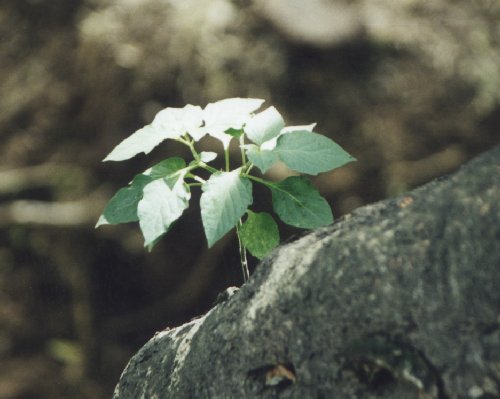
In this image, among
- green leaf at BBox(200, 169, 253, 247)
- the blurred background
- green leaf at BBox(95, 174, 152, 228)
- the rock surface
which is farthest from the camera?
the blurred background

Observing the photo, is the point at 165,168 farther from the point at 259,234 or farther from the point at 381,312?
the point at 381,312

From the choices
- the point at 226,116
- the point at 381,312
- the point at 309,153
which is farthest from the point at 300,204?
the point at 381,312

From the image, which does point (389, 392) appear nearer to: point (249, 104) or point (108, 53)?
point (249, 104)

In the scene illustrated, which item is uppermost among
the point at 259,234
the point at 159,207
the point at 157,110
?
the point at 159,207

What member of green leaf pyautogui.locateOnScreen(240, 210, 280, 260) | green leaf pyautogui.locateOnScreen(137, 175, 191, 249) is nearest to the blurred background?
green leaf pyautogui.locateOnScreen(240, 210, 280, 260)

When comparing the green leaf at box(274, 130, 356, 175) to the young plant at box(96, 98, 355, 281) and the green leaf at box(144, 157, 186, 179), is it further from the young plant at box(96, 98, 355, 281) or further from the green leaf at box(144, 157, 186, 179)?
the green leaf at box(144, 157, 186, 179)

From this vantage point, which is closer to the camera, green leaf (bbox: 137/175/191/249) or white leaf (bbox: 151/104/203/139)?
green leaf (bbox: 137/175/191/249)

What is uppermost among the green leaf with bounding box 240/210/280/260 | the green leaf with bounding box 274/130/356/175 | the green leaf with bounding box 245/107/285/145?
the green leaf with bounding box 245/107/285/145

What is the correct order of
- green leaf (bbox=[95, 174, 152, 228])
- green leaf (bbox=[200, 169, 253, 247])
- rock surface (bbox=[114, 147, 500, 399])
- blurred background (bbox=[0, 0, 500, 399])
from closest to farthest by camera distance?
rock surface (bbox=[114, 147, 500, 399]), green leaf (bbox=[200, 169, 253, 247]), green leaf (bbox=[95, 174, 152, 228]), blurred background (bbox=[0, 0, 500, 399])
